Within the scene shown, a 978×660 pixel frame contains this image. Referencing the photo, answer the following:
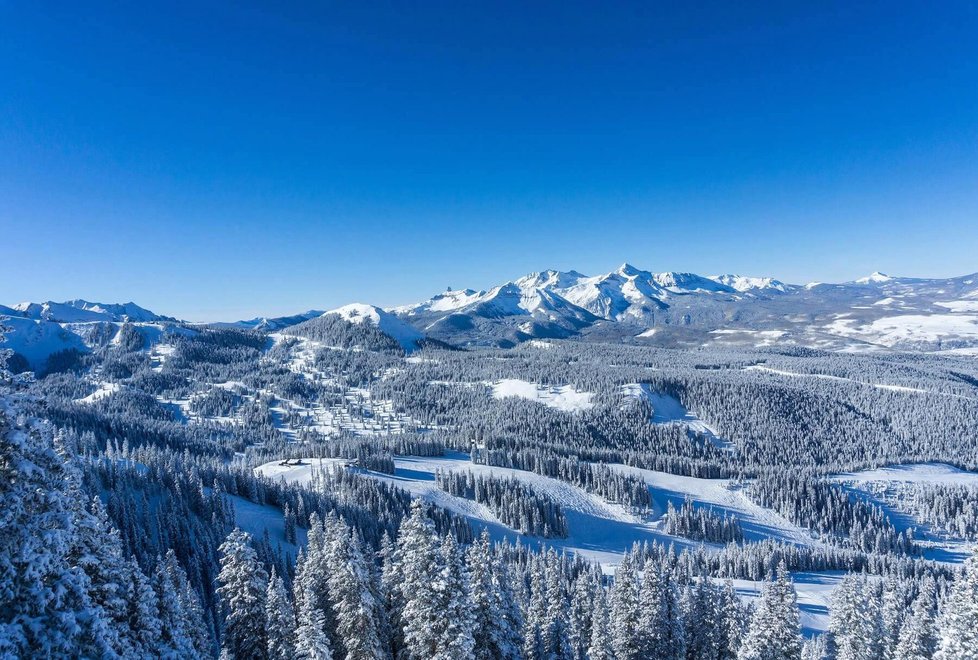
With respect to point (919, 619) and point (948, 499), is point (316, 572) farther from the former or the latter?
point (948, 499)

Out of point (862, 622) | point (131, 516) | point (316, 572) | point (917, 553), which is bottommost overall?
point (917, 553)

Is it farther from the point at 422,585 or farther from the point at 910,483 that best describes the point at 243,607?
the point at 910,483

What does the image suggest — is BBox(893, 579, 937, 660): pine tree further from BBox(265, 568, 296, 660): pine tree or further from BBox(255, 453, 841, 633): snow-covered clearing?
BBox(255, 453, 841, 633): snow-covered clearing

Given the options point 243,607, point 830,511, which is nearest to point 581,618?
point 243,607

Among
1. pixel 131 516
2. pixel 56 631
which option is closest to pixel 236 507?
pixel 131 516

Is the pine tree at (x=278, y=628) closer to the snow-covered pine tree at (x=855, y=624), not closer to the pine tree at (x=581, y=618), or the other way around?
the pine tree at (x=581, y=618)

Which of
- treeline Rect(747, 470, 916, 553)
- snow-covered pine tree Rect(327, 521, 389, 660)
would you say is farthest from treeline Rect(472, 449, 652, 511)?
snow-covered pine tree Rect(327, 521, 389, 660)
